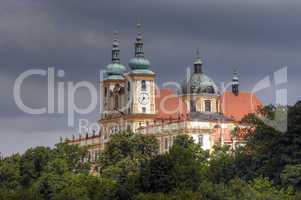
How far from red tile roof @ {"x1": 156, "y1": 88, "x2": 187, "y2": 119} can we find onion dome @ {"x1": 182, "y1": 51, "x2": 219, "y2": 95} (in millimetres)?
1721

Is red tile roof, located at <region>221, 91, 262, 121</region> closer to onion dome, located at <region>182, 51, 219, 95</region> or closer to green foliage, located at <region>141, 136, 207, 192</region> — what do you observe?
onion dome, located at <region>182, 51, 219, 95</region>

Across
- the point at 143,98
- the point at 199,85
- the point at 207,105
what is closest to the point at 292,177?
the point at 207,105

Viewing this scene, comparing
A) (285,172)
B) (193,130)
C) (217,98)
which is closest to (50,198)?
(285,172)

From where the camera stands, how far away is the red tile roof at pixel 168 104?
18262cm

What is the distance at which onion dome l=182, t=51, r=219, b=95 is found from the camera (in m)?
183

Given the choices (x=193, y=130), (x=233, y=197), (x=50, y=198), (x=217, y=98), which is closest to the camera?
(x=233, y=197)

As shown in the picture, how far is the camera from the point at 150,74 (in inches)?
7229

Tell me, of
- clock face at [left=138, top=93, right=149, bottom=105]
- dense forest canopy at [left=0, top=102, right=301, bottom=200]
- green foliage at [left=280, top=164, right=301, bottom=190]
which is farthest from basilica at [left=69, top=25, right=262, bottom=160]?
green foliage at [left=280, top=164, right=301, bottom=190]

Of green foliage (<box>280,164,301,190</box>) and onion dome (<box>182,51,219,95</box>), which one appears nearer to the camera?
green foliage (<box>280,164,301,190</box>)

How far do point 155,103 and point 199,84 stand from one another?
20.2ft

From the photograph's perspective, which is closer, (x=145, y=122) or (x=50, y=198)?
(x=50, y=198)

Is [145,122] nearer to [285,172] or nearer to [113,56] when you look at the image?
[113,56]

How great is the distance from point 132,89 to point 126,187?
3359 inches

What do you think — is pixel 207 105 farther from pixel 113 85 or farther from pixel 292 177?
pixel 292 177
